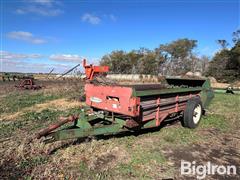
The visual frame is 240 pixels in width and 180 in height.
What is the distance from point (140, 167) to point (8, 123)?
4.45m

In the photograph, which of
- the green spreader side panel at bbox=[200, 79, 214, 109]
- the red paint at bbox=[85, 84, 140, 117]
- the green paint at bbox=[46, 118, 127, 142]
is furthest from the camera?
the green spreader side panel at bbox=[200, 79, 214, 109]

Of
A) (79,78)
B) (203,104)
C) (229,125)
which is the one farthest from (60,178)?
(79,78)

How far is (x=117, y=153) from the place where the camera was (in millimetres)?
4453

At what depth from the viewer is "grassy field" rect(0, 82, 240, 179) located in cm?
367

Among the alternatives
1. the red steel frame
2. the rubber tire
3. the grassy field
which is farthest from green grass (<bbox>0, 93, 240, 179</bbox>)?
the red steel frame

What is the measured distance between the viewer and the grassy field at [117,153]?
12.0 ft

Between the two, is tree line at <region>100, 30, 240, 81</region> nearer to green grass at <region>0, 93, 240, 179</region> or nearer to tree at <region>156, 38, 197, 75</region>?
tree at <region>156, 38, 197, 75</region>

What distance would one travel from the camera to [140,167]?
3.90 meters

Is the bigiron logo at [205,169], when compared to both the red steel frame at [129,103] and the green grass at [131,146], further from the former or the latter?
the red steel frame at [129,103]

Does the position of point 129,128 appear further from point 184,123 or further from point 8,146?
point 8,146

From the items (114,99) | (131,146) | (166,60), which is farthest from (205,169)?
(166,60)

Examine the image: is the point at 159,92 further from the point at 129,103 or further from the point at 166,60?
the point at 166,60

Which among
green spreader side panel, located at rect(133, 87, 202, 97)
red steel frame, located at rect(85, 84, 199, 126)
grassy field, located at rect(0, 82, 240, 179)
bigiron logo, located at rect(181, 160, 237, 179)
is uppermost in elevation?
green spreader side panel, located at rect(133, 87, 202, 97)

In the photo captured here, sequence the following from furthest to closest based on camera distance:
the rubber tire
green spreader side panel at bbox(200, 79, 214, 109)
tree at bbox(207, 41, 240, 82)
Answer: tree at bbox(207, 41, 240, 82), green spreader side panel at bbox(200, 79, 214, 109), the rubber tire
